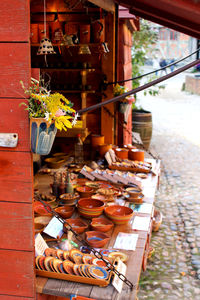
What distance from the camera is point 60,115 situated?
226cm

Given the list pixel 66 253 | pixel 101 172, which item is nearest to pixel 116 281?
pixel 66 253

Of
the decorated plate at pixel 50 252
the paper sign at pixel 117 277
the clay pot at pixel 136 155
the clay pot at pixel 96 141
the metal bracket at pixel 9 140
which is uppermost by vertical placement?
the metal bracket at pixel 9 140

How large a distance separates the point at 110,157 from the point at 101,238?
2.38 metres

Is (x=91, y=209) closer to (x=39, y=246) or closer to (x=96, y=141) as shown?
(x=39, y=246)

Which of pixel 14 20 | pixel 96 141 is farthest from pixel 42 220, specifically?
pixel 96 141

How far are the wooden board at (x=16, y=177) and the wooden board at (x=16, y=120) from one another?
0.07m

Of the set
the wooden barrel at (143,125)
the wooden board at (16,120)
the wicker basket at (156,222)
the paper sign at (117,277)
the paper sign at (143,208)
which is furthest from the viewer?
the wooden barrel at (143,125)

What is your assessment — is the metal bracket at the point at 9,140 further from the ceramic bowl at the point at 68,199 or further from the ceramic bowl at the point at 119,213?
the ceramic bowl at the point at 68,199

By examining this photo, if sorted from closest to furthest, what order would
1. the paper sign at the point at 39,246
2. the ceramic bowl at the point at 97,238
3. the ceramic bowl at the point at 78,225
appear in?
the paper sign at the point at 39,246 → the ceramic bowl at the point at 97,238 → the ceramic bowl at the point at 78,225

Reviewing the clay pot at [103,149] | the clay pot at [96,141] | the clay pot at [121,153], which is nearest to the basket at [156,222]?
the clay pot at [121,153]

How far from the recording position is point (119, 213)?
12.1 ft

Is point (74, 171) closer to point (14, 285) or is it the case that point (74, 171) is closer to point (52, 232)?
point (52, 232)

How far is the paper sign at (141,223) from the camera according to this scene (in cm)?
345

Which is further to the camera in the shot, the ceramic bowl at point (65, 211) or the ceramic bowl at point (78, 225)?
the ceramic bowl at point (65, 211)
